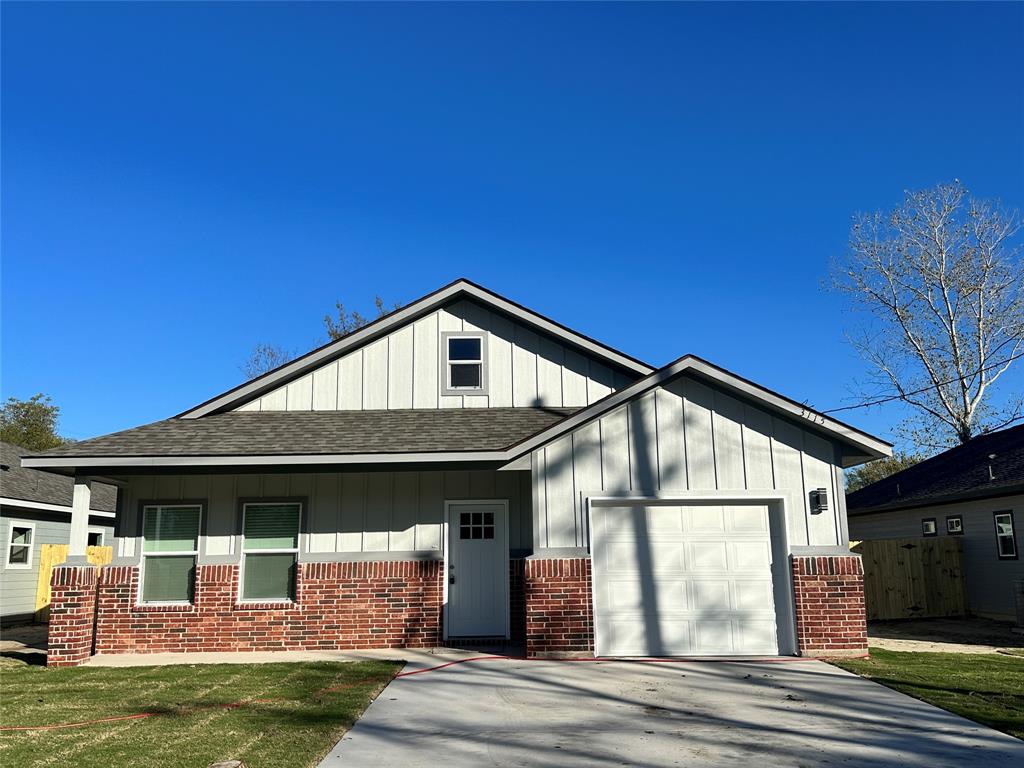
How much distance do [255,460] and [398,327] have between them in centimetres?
406

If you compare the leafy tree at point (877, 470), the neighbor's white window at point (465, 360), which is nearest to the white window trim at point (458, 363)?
the neighbor's white window at point (465, 360)

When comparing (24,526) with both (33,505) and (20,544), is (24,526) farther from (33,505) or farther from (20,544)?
(33,505)

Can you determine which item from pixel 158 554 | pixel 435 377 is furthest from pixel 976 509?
pixel 158 554

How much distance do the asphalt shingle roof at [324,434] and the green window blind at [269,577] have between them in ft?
6.30

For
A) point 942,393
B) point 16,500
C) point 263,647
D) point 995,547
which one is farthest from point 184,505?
point 942,393

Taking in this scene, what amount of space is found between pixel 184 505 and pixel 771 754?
9.78m

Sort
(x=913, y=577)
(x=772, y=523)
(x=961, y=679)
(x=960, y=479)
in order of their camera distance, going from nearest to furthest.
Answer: (x=961, y=679)
(x=772, y=523)
(x=913, y=577)
(x=960, y=479)

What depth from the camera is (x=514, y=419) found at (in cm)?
1334

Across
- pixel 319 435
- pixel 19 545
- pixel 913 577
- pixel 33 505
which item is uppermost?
pixel 319 435

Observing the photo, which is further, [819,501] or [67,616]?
[67,616]

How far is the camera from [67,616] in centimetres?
1109

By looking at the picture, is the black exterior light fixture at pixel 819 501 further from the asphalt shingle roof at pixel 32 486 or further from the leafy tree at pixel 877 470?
the leafy tree at pixel 877 470

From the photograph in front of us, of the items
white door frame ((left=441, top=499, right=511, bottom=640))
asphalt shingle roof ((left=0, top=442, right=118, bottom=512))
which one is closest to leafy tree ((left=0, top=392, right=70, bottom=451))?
asphalt shingle roof ((left=0, top=442, right=118, bottom=512))

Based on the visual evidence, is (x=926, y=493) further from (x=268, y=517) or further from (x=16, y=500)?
(x=16, y=500)
